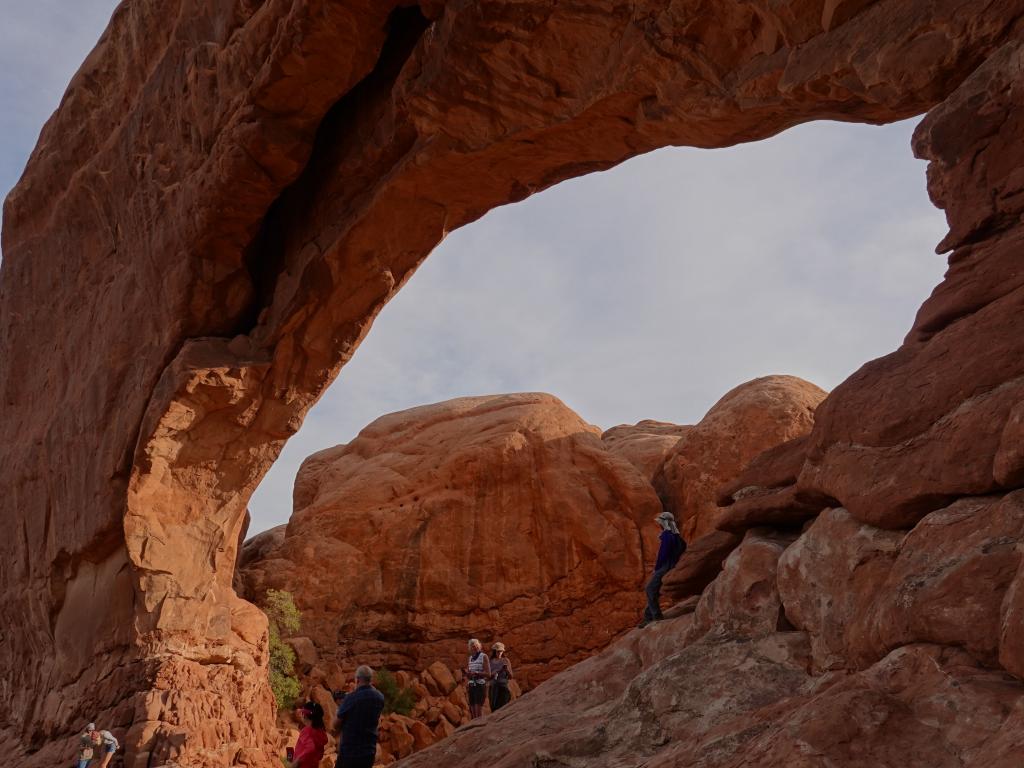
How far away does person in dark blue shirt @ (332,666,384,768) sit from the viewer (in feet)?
25.2

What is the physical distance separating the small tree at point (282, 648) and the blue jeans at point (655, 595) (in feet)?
35.8

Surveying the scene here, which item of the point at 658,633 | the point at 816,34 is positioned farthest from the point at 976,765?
the point at 816,34

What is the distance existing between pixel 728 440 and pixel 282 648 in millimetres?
9797

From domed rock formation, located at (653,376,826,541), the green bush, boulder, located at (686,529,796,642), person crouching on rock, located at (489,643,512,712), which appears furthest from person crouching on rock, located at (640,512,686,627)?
the green bush

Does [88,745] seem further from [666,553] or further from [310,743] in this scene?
[666,553]

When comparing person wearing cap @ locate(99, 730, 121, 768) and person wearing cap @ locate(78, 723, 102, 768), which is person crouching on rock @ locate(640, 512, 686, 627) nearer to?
person wearing cap @ locate(99, 730, 121, 768)

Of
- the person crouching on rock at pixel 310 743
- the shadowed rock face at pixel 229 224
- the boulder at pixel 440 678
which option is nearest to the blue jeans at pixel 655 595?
the person crouching on rock at pixel 310 743

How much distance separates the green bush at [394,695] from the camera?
19422 millimetres

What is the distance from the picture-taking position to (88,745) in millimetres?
13266

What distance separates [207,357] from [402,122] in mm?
4439

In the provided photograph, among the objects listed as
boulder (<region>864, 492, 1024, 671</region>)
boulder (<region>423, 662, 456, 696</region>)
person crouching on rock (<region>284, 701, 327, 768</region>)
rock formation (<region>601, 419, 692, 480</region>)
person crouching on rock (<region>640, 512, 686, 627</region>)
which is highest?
rock formation (<region>601, 419, 692, 480</region>)

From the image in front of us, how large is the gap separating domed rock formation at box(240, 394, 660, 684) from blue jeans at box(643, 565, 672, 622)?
39.0 ft

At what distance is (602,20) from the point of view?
1015 centimetres

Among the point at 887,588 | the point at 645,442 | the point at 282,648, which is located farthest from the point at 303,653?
the point at 887,588
